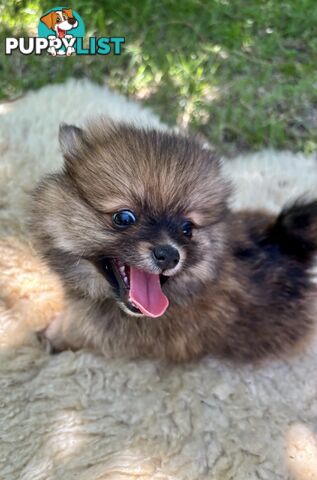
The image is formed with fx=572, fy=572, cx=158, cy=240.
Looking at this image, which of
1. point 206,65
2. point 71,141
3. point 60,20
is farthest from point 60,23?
point 71,141

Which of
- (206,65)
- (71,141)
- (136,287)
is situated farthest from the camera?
(206,65)

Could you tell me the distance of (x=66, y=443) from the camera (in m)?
1.67

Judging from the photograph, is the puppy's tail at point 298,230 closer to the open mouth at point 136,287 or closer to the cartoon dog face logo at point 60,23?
the open mouth at point 136,287

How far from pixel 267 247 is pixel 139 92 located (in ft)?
4.30

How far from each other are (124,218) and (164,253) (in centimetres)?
17

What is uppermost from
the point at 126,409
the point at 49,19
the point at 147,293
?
the point at 49,19

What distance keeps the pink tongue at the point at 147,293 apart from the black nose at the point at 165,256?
120mm

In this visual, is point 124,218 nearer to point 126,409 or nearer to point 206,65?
point 126,409

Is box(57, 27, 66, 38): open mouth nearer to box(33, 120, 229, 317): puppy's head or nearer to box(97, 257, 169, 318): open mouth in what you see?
box(33, 120, 229, 317): puppy's head

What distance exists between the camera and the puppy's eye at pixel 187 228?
5.38 ft

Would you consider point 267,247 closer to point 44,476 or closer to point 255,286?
point 255,286

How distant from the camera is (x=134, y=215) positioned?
A: 1.59 m

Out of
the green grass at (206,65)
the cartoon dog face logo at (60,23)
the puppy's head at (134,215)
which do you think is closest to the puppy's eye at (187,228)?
the puppy's head at (134,215)

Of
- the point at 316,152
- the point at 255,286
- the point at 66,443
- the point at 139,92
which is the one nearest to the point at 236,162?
the point at 316,152
